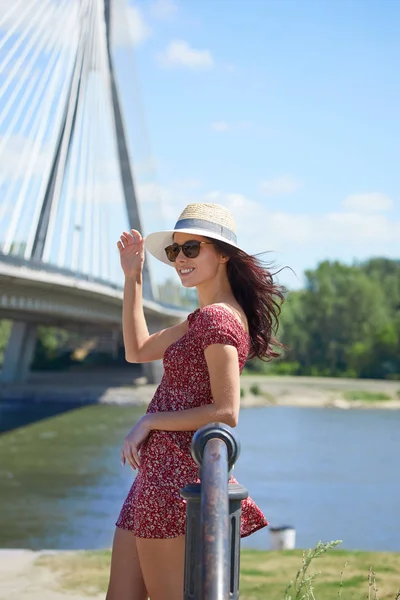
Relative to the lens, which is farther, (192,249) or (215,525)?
(192,249)

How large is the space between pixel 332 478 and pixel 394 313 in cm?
4306

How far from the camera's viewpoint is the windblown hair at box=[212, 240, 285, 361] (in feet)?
7.68

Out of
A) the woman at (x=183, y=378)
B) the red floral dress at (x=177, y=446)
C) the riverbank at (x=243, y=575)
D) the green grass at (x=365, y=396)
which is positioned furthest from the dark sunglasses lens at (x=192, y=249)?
the green grass at (x=365, y=396)

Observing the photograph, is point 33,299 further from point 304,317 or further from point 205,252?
point 304,317

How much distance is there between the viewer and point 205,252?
232 centimetres

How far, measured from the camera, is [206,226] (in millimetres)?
2295

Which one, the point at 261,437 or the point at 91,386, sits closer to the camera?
the point at 261,437

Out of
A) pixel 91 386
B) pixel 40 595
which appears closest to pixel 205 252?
pixel 40 595

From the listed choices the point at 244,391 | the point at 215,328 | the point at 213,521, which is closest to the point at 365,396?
the point at 244,391

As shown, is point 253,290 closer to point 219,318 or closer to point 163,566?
point 219,318

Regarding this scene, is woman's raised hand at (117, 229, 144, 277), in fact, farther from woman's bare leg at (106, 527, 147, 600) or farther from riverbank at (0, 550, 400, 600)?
riverbank at (0, 550, 400, 600)

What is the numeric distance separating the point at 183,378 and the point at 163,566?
415mm

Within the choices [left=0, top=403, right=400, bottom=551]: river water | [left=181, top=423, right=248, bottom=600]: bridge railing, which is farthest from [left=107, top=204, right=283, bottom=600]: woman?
[left=0, top=403, right=400, bottom=551]: river water

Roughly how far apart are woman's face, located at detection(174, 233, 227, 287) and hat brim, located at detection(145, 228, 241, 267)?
0.03 metres
